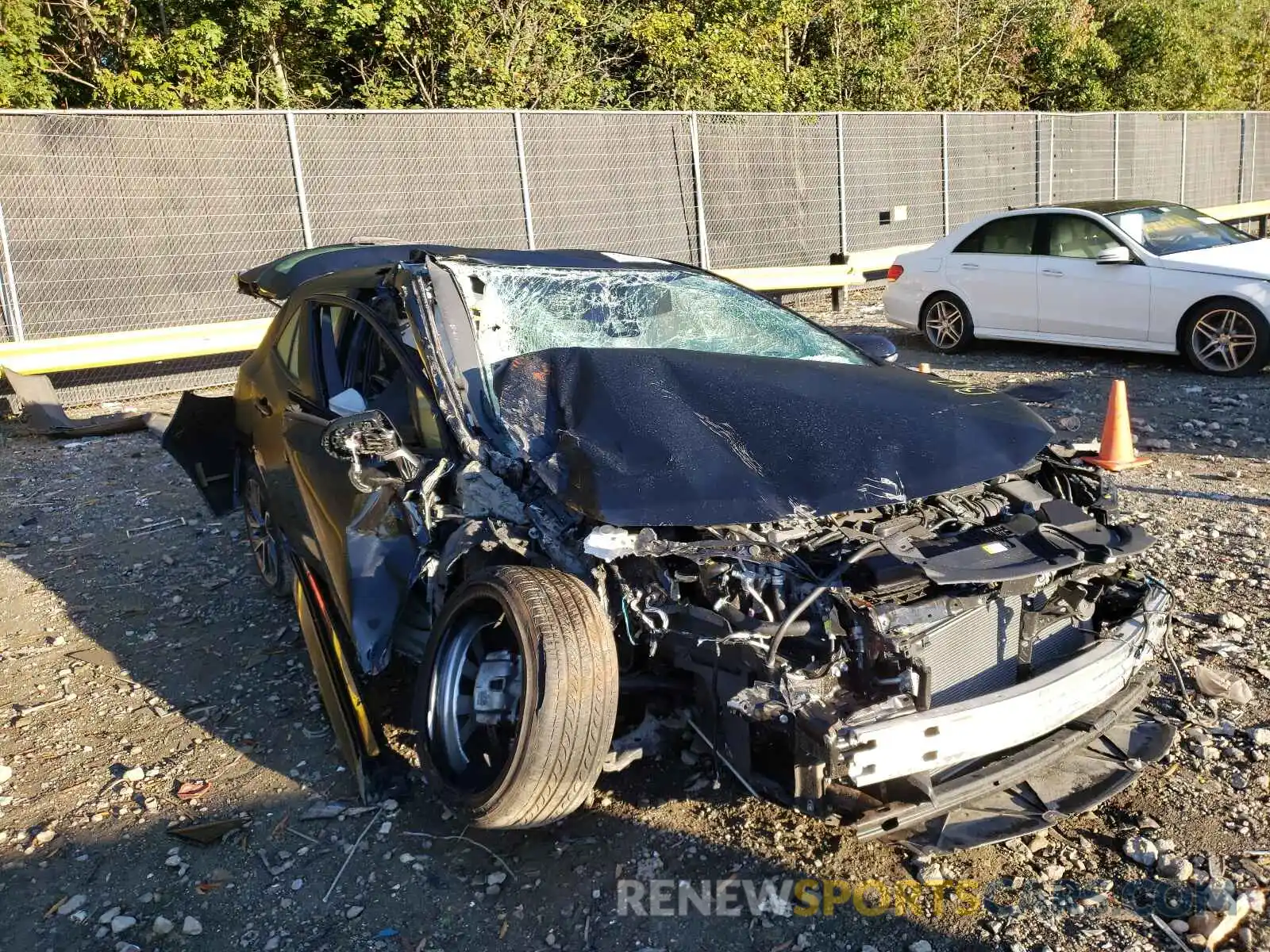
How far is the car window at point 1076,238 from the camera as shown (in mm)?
9711

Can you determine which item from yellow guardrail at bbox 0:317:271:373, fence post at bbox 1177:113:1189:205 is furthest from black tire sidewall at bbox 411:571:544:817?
fence post at bbox 1177:113:1189:205

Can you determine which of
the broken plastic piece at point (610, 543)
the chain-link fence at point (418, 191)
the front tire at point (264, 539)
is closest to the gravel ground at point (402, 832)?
the front tire at point (264, 539)

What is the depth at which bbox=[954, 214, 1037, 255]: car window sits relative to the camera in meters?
10.2

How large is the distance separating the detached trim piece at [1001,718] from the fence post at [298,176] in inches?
357

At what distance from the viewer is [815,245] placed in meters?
14.7

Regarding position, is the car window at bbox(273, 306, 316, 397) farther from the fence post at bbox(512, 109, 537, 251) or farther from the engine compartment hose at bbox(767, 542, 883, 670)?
the fence post at bbox(512, 109, 537, 251)

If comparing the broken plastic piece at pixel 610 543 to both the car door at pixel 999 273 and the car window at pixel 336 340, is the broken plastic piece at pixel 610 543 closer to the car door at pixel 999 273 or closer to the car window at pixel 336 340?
the car window at pixel 336 340

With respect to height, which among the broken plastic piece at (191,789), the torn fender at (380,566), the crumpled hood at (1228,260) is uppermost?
the crumpled hood at (1228,260)

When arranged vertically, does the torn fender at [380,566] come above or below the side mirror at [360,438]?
below

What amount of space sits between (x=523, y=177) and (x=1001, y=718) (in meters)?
9.84

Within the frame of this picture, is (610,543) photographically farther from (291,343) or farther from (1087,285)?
(1087,285)

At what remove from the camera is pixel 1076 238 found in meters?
9.91

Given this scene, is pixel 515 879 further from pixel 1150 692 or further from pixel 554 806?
pixel 1150 692

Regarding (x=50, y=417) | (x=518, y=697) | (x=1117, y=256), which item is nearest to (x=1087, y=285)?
(x=1117, y=256)
